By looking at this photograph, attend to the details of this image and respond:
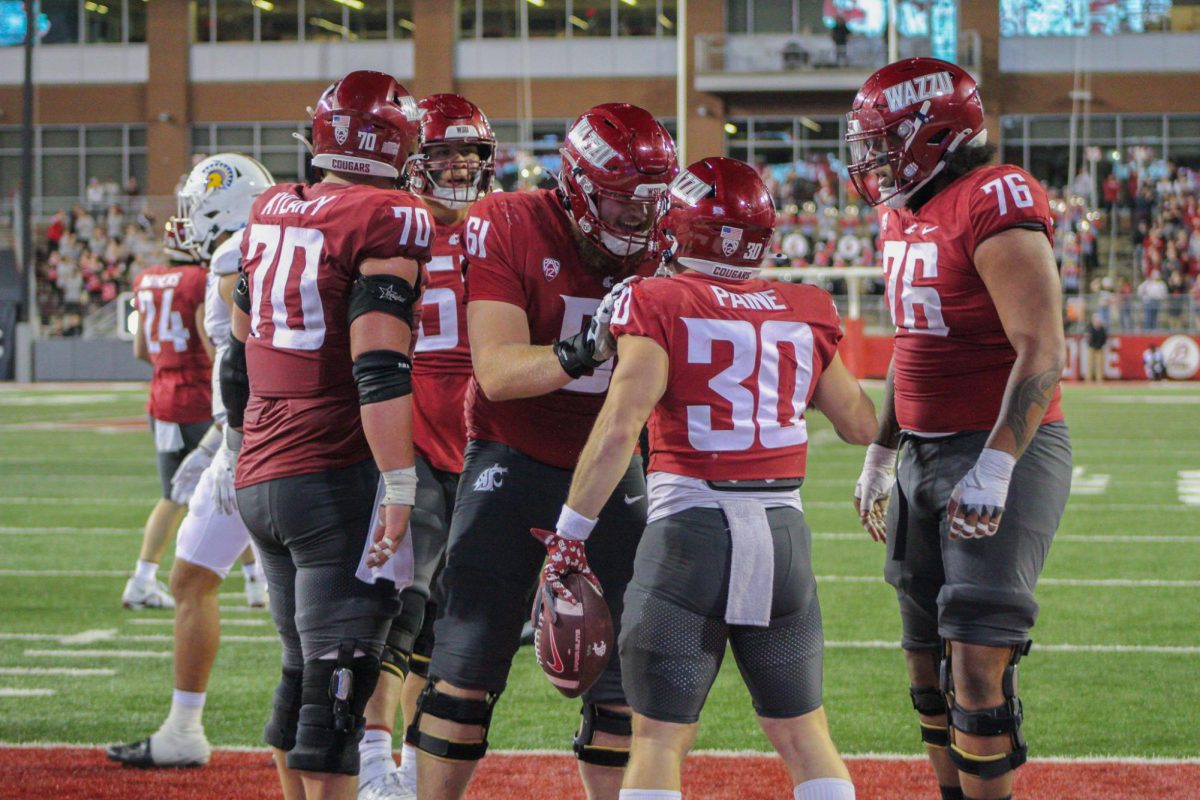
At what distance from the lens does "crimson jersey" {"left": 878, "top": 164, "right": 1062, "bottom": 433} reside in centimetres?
382

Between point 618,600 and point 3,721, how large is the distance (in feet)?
9.11

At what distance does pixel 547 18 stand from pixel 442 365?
32312 millimetres

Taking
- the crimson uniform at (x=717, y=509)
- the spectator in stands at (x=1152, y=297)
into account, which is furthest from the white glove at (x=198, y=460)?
the spectator in stands at (x=1152, y=297)

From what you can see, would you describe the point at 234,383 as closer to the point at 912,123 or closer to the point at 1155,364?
the point at 912,123

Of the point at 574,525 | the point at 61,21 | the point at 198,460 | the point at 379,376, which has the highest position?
the point at 61,21

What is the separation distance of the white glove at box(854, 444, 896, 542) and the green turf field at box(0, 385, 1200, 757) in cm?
122

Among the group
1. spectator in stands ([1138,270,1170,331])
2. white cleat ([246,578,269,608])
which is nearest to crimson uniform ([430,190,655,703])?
white cleat ([246,578,269,608])

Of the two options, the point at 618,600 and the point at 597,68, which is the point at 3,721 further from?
the point at 597,68

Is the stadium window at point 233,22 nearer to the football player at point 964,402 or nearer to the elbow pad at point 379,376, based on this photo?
the football player at point 964,402

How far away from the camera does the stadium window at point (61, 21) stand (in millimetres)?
37469

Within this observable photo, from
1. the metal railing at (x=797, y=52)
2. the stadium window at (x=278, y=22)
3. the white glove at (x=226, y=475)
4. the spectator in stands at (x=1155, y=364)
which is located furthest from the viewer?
the stadium window at (x=278, y=22)

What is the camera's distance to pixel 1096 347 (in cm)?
2845

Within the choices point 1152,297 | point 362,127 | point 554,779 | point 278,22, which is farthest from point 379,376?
point 278,22

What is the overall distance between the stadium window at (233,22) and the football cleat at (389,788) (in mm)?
34520
